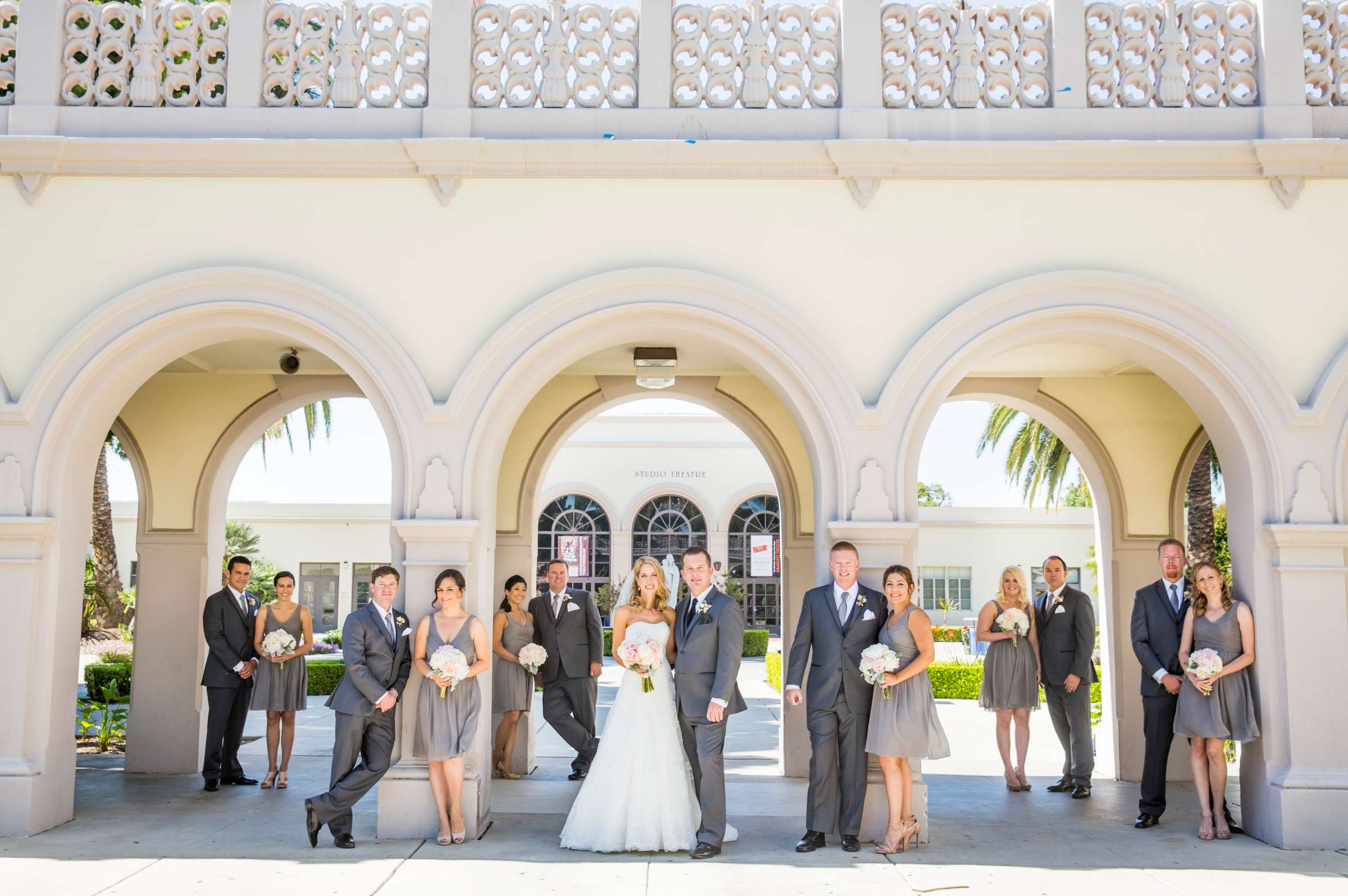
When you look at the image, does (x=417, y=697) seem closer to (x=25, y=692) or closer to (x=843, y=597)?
(x=25, y=692)

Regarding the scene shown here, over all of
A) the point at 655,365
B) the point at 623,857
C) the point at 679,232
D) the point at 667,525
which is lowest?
the point at 623,857

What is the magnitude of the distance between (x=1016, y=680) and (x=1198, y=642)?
1993 mm

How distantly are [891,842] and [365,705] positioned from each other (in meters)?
3.38

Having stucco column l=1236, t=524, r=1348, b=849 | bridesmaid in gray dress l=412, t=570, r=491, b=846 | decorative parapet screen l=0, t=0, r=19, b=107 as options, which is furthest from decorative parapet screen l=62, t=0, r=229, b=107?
stucco column l=1236, t=524, r=1348, b=849

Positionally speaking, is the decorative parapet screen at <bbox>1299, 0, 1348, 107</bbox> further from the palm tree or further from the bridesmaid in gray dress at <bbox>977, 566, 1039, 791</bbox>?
the palm tree

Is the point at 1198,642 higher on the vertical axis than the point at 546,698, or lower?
higher

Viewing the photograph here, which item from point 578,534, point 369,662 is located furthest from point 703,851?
point 578,534

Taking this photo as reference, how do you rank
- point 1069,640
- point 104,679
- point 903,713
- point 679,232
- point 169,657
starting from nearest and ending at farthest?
point 903,713, point 679,232, point 1069,640, point 169,657, point 104,679

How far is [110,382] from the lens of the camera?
7.70 metres

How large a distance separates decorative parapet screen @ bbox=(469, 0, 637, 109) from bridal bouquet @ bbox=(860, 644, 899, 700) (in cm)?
412

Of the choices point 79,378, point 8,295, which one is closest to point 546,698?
point 79,378

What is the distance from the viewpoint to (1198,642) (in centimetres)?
751

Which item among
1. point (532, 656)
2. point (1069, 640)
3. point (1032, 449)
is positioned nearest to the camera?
point (532, 656)

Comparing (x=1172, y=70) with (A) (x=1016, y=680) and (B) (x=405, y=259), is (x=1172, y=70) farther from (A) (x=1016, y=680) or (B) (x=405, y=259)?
(B) (x=405, y=259)
